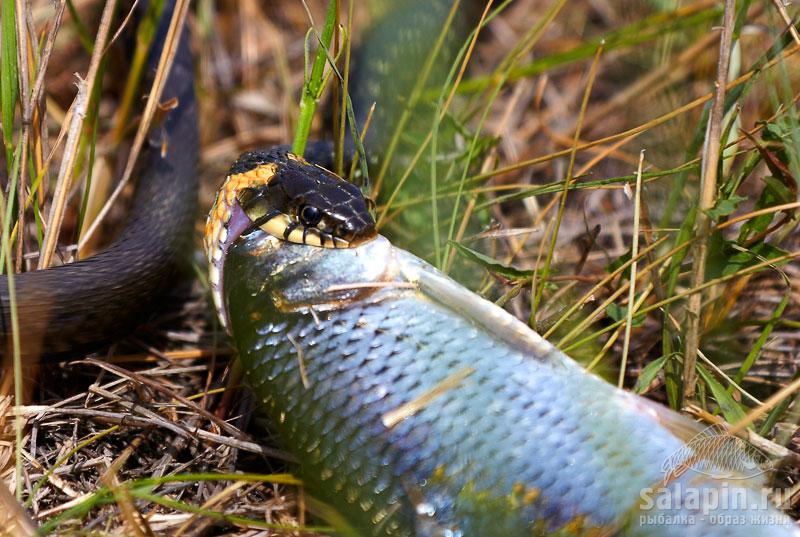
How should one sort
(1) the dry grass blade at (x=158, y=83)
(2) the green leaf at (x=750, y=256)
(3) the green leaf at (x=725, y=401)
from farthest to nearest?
1. (1) the dry grass blade at (x=158, y=83)
2. (2) the green leaf at (x=750, y=256)
3. (3) the green leaf at (x=725, y=401)

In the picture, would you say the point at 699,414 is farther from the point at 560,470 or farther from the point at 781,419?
the point at 560,470

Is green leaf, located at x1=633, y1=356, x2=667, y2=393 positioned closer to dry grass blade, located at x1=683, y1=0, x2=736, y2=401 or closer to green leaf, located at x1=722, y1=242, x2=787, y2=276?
dry grass blade, located at x1=683, y1=0, x2=736, y2=401

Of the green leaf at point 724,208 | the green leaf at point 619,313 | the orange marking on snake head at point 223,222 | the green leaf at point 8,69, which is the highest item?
the green leaf at point 8,69

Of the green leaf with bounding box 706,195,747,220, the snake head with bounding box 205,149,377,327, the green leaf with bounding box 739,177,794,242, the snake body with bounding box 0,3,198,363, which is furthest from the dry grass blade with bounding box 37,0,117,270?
the green leaf with bounding box 739,177,794,242

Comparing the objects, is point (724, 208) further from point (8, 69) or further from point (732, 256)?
point (8, 69)

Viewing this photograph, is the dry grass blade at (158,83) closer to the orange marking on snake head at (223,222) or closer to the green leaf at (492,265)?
the orange marking on snake head at (223,222)

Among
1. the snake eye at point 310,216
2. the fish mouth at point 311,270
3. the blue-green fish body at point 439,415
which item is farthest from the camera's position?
the snake eye at point 310,216

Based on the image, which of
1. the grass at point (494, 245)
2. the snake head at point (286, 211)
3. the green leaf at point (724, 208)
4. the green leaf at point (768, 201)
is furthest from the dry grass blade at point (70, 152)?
the green leaf at point (768, 201)
